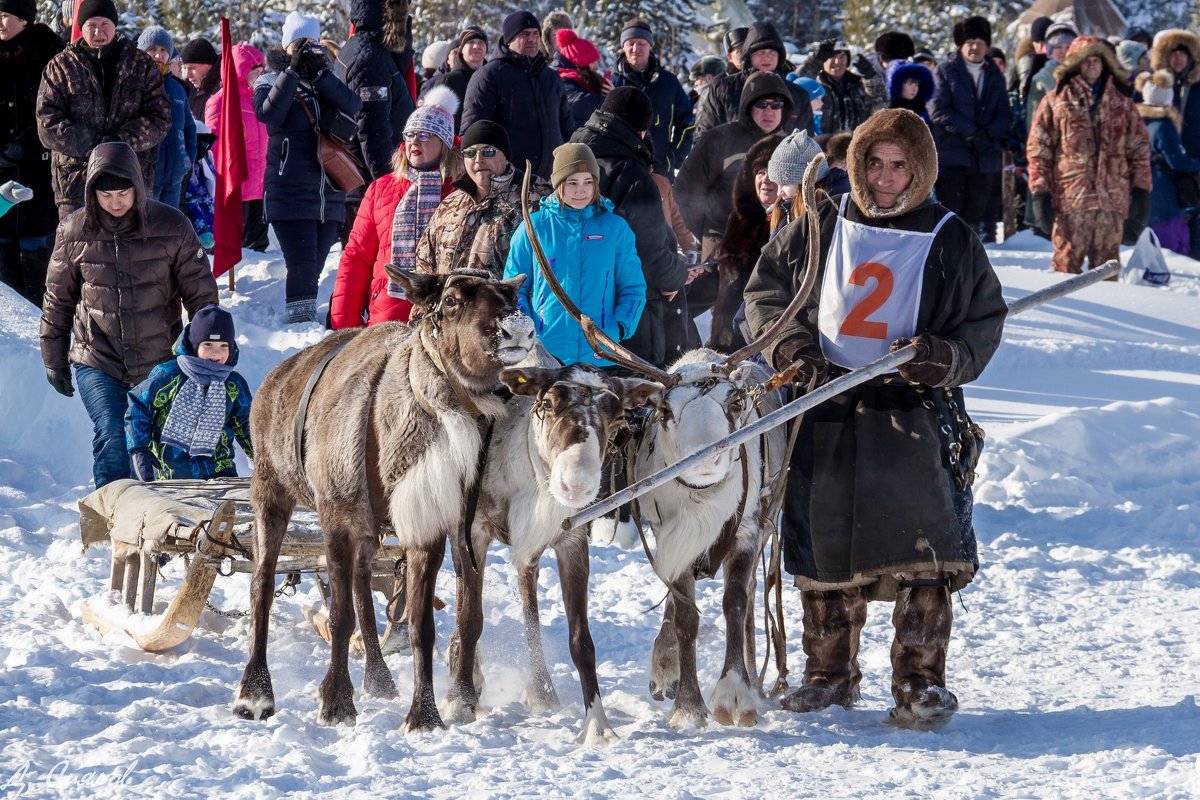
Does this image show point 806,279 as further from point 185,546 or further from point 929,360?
point 185,546

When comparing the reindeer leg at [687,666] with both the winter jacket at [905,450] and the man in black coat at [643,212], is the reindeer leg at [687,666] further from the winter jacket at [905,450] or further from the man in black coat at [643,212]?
the man in black coat at [643,212]

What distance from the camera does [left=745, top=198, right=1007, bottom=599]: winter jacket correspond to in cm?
534

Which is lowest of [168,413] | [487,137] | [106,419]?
[106,419]

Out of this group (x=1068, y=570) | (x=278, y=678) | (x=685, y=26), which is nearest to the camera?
(x=278, y=678)

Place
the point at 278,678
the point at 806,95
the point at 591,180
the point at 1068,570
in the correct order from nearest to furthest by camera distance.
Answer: the point at 278,678 → the point at 591,180 → the point at 1068,570 → the point at 806,95

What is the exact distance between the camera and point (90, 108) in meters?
9.38

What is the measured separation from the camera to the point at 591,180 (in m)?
6.76

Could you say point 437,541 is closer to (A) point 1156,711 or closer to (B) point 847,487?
(B) point 847,487

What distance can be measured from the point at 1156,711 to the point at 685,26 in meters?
30.2

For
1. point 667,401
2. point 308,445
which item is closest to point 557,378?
point 667,401

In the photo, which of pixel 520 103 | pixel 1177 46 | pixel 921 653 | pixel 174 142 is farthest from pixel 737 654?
pixel 1177 46

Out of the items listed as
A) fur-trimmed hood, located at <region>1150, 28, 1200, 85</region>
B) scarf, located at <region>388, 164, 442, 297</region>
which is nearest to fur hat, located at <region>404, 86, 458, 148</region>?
scarf, located at <region>388, 164, 442, 297</region>

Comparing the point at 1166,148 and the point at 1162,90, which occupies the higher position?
the point at 1162,90

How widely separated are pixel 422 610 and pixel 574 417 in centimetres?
86
